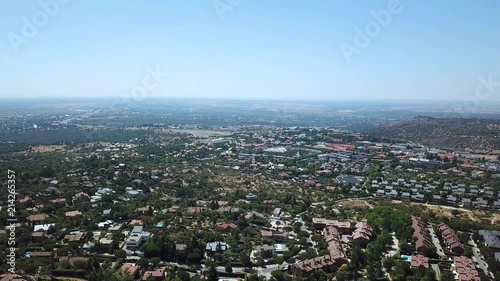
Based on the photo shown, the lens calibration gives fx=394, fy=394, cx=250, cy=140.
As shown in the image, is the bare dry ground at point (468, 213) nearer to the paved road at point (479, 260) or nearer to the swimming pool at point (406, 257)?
the paved road at point (479, 260)

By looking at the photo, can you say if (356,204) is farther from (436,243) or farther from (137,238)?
(137,238)

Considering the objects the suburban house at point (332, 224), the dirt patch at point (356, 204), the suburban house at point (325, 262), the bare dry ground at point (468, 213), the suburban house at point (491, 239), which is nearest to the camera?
the suburban house at point (325, 262)

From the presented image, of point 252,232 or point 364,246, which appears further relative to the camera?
point 252,232

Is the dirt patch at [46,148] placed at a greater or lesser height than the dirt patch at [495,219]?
lesser

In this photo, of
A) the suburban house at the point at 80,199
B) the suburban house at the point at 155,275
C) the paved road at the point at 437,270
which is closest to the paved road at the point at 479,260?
the paved road at the point at 437,270

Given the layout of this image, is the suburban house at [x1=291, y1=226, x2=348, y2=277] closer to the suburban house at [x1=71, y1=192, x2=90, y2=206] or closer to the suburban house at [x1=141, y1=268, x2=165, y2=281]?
the suburban house at [x1=141, y1=268, x2=165, y2=281]

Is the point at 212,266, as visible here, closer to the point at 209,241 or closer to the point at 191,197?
the point at 209,241

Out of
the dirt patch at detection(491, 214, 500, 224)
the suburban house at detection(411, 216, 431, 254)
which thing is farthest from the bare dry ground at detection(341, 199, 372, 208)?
the dirt patch at detection(491, 214, 500, 224)

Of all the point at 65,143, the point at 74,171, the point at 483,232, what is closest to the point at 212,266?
the point at 483,232
